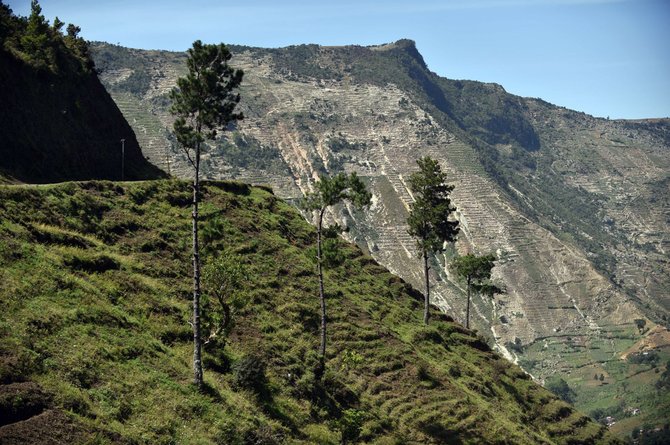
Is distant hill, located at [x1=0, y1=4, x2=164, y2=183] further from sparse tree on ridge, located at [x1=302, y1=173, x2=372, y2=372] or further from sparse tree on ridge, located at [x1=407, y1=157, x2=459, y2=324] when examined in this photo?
sparse tree on ridge, located at [x1=407, y1=157, x2=459, y2=324]

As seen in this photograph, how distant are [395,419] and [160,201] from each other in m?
30.5

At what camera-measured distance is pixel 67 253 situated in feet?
150

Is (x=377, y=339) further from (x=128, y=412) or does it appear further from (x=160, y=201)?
(x=128, y=412)

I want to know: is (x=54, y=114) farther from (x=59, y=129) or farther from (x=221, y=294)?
(x=221, y=294)

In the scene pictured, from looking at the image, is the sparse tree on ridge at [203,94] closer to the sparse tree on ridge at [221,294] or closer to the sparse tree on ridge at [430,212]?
the sparse tree on ridge at [221,294]

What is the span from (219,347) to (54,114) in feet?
125

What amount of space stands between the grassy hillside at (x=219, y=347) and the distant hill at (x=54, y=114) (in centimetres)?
997

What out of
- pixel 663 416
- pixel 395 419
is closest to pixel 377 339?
pixel 395 419

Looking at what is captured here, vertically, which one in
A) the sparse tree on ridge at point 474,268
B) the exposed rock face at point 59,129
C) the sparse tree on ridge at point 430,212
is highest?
the exposed rock face at point 59,129

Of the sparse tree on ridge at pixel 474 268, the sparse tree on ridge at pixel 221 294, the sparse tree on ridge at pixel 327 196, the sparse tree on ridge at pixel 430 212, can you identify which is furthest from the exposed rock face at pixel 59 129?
the sparse tree on ridge at pixel 474 268

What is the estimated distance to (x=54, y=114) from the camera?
236 ft

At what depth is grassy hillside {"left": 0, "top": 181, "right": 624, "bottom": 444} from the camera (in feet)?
111

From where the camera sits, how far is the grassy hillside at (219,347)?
111 ft

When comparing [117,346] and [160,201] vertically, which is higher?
[160,201]
